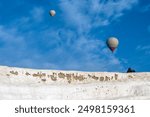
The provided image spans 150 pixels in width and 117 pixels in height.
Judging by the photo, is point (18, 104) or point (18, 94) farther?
point (18, 94)

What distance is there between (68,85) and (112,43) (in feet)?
40.0

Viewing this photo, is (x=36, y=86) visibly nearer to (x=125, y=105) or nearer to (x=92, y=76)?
(x=92, y=76)

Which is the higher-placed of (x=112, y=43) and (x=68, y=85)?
(x=112, y=43)

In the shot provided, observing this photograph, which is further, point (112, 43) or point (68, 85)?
point (112, 43)

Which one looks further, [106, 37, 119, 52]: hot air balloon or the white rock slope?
[106, 37, 119, 52]: hot air balloon

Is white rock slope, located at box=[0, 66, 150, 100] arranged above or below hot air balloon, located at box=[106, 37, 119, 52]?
below

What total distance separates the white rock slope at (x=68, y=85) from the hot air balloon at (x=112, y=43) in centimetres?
458

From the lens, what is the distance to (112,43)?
7294 centimetres

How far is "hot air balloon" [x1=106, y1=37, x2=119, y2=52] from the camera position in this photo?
2867 inches

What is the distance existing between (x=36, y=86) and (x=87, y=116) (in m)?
25.8

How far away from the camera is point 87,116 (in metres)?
35.2

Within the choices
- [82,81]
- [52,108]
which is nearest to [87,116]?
[52,108]

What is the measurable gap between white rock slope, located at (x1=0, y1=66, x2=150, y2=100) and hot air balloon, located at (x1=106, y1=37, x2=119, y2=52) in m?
4.58

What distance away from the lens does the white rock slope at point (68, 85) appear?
193ft
